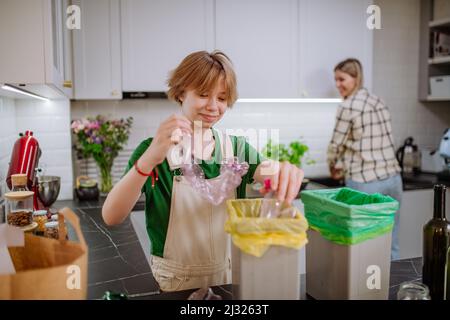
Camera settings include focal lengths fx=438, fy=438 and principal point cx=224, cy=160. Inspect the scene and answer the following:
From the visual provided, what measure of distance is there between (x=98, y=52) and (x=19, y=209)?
123 centimetres

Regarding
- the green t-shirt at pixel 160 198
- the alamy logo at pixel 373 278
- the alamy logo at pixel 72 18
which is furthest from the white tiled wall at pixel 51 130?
the alamy logo at pixel 373 278

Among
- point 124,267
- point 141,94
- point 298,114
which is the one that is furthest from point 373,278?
point 298,114

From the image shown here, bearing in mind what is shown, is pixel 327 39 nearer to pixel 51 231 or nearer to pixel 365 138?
pixel 365 138

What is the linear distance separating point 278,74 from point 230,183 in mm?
1691

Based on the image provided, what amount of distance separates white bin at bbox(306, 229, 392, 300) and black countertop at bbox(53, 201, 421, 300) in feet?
0.26

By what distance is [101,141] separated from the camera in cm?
239

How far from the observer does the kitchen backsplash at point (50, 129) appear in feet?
7.12

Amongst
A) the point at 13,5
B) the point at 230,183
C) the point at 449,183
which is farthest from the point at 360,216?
the point at 449,183

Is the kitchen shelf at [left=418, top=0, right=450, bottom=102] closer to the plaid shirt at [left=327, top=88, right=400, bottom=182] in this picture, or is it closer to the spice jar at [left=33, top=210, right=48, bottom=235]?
the plaid shirt at [left=327, top=88, right=400, bottom=182]

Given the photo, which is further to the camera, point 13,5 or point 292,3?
point 292,3

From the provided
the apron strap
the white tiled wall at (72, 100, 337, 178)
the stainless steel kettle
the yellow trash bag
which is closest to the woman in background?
the white tiled wall at (72, 100, 337, 178)

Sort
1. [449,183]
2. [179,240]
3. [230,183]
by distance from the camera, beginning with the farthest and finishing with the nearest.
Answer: [449,183], [179,240], [230,183]
